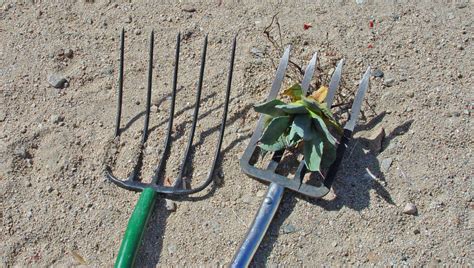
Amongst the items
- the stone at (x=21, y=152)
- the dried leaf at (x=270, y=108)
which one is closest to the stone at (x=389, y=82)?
the dried leaf at (x=270, y=108)

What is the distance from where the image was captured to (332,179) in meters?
2.39

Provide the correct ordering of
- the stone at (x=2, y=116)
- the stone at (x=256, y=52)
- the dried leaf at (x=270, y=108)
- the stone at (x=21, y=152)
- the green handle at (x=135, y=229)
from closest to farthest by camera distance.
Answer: the green handle at (x=135, y=229) < the dried leaf at (x=270, y=108) < the stone at (x=21, y=152) < the stone at (x=2, y=116) < the stone at (x=256, y=52)

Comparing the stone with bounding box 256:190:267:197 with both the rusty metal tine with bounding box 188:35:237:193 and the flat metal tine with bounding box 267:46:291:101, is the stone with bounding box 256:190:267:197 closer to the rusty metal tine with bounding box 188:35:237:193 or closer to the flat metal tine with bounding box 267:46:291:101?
the rusty metal tine with bounding box 188:35:237:193

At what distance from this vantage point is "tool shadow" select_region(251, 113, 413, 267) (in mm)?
2373

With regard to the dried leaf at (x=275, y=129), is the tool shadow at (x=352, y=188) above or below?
below

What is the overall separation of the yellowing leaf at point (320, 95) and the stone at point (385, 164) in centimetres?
31

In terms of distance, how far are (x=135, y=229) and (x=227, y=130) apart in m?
0.57

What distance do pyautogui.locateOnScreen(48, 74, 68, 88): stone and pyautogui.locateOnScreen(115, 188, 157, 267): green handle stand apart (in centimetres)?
66

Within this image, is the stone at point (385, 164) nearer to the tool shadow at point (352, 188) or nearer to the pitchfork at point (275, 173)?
the tool shadow at point (352, 188)

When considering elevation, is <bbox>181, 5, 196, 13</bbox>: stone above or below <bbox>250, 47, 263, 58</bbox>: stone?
above

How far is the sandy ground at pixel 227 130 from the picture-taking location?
236 cm

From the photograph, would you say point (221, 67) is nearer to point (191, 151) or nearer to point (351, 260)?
point (191, 151)

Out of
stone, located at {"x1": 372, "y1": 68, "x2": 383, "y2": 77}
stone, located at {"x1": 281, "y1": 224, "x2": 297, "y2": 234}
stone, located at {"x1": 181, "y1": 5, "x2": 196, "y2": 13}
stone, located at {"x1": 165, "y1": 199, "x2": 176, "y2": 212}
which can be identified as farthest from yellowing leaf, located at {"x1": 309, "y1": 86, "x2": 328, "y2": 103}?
stone, located at {"x1": 181, "y1": 5, "x2": 196, "y2": 13}

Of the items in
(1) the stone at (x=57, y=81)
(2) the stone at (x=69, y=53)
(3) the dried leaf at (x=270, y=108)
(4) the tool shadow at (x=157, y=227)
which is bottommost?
(4) the tool shadow at (x=157, y=227)
